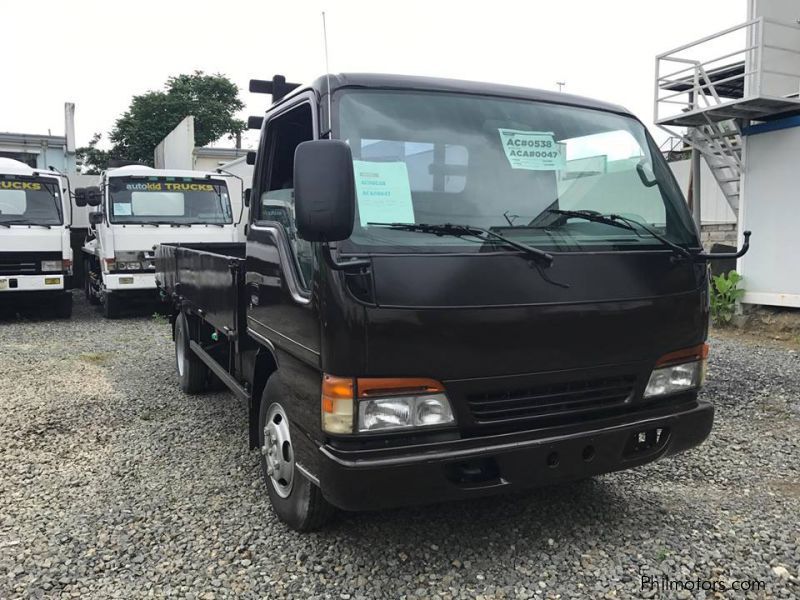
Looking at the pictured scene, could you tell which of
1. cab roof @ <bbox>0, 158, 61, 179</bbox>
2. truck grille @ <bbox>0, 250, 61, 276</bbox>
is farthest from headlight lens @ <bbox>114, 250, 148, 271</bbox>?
cab roof @ <bbox>0, 158, 61, 179</bbox>

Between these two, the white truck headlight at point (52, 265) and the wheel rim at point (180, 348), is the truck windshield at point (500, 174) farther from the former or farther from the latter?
the white truck headlight at point (52, 265)

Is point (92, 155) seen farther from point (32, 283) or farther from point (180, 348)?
point (180, 348)

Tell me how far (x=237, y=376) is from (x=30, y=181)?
858cm

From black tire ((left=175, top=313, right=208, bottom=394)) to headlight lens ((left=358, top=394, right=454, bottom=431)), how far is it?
382 centimetres

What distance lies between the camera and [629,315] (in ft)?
9.68

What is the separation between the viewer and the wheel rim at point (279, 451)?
3250 millimetres

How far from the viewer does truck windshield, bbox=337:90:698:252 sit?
2.80 m

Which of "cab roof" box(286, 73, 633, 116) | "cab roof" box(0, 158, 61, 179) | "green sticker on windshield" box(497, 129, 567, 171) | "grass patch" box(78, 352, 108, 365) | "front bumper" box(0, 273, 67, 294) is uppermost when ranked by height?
"cab roof" box(0, 158, 61, 179)

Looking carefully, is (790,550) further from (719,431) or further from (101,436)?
(101,436)

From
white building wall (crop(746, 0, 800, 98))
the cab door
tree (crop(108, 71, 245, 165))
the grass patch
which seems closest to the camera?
the cab door

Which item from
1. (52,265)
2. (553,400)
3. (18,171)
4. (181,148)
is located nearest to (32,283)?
(52,265)

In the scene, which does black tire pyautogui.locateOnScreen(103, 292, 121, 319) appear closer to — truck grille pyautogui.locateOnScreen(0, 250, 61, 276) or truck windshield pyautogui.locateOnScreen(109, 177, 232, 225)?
truck grille pyautogui.locateOnScreen(0, 250, 61, 276)

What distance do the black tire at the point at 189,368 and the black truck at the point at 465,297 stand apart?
9.11 feet

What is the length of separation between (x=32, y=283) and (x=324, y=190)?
985cm
